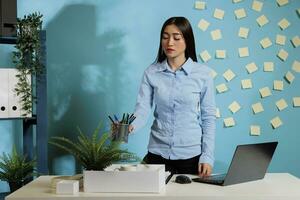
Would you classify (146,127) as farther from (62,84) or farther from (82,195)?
(82,195)

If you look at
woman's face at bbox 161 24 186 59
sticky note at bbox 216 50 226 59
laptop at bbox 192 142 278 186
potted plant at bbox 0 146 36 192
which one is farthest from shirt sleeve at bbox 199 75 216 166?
potted plant at bbox 0 146 36 192

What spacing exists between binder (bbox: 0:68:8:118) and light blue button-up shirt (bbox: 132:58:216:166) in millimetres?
753

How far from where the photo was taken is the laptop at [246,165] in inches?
75.7

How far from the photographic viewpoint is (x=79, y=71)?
3.15 meters

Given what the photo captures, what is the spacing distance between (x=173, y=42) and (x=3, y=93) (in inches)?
39.5

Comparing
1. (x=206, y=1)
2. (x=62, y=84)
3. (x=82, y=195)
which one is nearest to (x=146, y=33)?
(x=206, y=1)

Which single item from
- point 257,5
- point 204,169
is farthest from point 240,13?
point 204,169

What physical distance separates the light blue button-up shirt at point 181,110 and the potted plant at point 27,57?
65 cm

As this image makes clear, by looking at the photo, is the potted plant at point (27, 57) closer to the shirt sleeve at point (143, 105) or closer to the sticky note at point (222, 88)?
the shirt sleeve at point (143, 105)

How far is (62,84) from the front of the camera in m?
3.14

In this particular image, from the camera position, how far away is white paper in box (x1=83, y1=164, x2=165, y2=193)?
1.80 meters

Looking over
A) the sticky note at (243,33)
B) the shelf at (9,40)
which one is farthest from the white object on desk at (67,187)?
the sticky note at (243,33)

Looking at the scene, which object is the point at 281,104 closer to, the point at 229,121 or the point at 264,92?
the point at 264,92

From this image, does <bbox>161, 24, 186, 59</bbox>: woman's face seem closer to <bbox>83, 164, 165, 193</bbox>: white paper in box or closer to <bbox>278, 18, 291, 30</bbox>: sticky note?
<bbox>83, 164, 165, 193</bbox>: white paper in box
